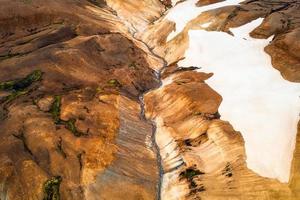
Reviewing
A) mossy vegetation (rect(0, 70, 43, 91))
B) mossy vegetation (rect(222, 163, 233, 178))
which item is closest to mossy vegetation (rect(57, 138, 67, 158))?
mossy vegetation (rect(0, 70, 43, 91))

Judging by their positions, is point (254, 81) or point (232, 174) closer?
point (232, 174)

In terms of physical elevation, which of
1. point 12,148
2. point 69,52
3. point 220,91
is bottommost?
point 12,148

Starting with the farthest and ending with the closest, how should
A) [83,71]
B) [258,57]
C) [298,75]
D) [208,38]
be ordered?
[208,38] < [258,57] < [83,71] < [298,75]

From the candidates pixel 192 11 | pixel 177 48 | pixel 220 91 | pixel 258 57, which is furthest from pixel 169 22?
pixel 220 91

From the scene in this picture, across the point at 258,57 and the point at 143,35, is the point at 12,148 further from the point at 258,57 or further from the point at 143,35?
the point at 143,35

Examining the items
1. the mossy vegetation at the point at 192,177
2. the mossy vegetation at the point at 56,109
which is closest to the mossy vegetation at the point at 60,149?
the mossy vegetation at the point at 56,109

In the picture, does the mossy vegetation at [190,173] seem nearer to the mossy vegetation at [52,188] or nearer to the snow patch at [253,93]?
the snow patch at [253,93]

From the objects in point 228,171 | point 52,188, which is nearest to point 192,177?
point 228,171

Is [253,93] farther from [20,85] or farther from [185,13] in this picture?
[185,13]
